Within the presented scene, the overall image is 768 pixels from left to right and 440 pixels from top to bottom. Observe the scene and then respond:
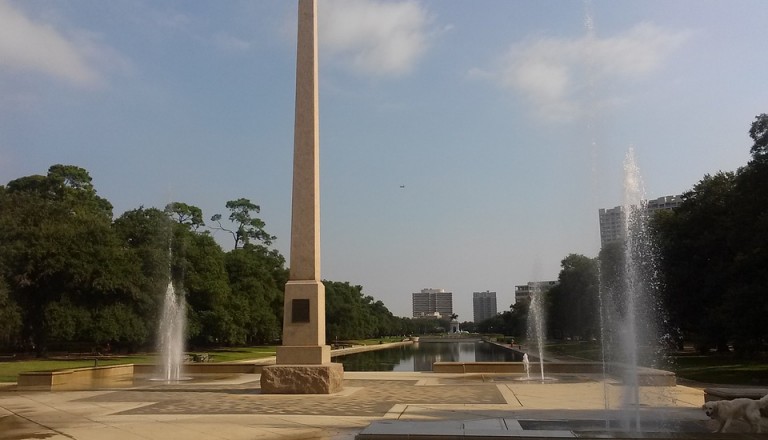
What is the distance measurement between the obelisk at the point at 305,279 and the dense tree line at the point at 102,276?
2067 centimetres

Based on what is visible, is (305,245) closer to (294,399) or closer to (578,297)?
(294,399)

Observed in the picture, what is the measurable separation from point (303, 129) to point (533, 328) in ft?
299

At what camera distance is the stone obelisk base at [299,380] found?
16.2m

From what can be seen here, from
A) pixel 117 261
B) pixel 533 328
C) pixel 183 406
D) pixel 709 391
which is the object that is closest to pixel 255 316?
pixel 117 261

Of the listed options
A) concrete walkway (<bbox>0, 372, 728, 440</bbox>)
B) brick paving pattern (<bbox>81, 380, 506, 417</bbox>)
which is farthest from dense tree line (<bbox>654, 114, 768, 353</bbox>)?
brick paving pattern (<bbox>81, 380, 506, 417</bbox>)

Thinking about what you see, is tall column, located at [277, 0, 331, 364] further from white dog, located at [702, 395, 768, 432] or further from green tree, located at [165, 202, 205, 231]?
green tree, located at [165, 202, 205, 231]

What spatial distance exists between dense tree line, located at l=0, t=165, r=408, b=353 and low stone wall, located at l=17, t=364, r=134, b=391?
1115cm

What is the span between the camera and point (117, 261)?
A: 122 ft

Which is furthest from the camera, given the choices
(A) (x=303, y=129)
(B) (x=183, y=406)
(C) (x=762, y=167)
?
(C) (x=762, y=167)

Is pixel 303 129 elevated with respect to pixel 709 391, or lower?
elevated

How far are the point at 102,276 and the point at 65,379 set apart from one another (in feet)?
53.4

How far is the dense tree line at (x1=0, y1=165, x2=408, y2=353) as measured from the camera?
34.1 metres

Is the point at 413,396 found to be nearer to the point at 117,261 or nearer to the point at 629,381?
the point at 629,381

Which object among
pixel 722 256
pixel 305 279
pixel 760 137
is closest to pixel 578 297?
pixel 722 256
